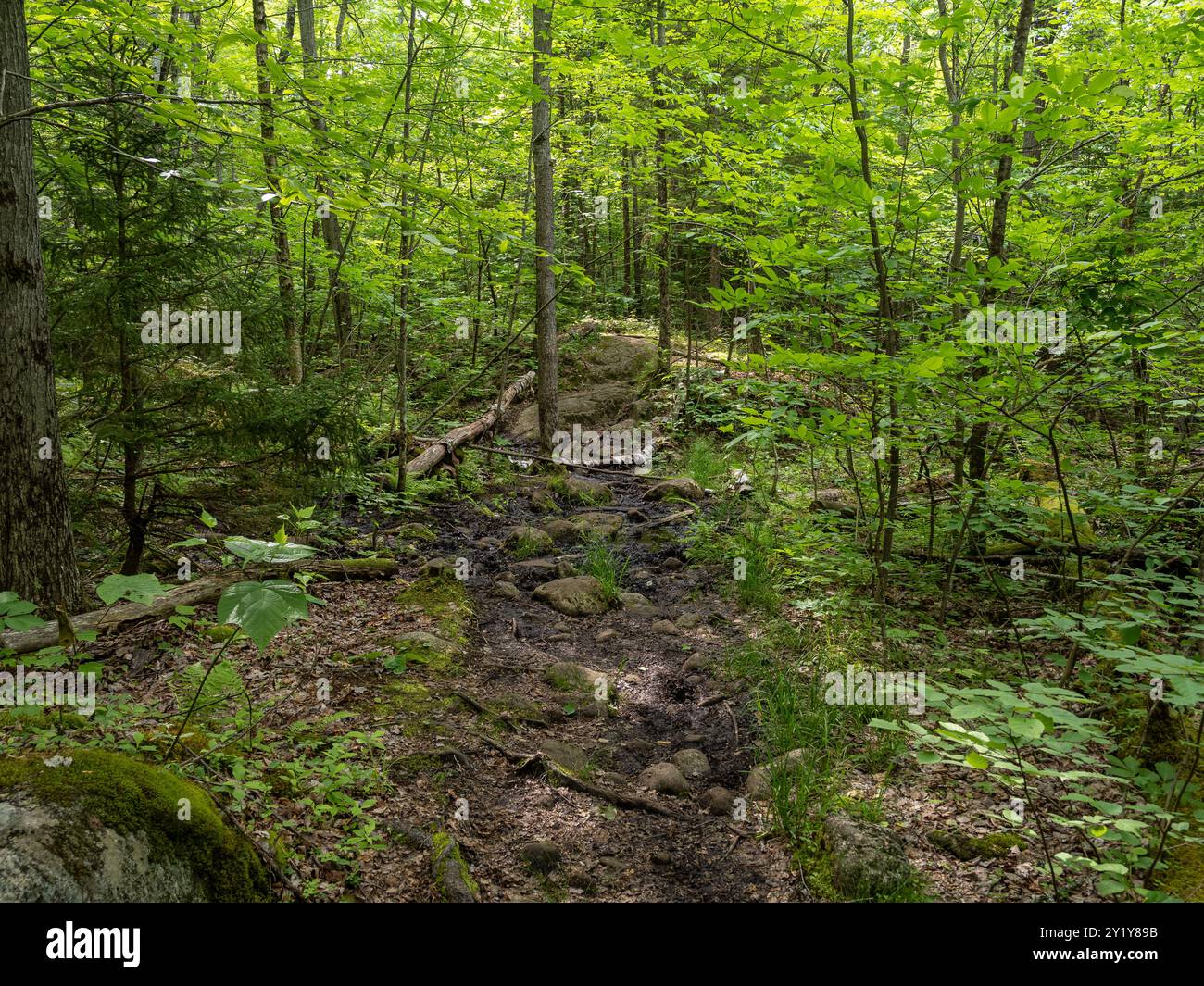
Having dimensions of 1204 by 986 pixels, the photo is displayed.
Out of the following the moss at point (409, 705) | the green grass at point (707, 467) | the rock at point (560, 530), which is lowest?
the moss at point (409, 705)

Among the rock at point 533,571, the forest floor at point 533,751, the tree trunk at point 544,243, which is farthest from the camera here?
the tree trunk at point 544,243

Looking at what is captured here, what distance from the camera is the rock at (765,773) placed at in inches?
162

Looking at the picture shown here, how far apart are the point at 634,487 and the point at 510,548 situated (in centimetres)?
375

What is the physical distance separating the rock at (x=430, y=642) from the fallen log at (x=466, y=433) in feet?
15.1

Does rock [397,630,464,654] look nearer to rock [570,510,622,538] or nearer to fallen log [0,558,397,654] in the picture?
fallen log [0,558,397,654]

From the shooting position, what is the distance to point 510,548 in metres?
8.28

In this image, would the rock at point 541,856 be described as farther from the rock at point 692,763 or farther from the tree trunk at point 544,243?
the tree trunk at point 544,243

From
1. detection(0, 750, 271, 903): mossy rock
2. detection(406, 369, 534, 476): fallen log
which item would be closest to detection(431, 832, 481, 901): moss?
detection(0, 750, 271, 903): mossy rock

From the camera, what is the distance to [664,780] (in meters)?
4.30

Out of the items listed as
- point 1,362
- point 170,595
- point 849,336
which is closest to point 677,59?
point 849,336

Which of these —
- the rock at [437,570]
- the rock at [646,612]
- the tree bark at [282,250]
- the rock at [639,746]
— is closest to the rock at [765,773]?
the rock at [639,746]

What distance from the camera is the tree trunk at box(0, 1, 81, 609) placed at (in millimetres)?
3881

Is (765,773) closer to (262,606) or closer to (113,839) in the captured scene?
(262,606)

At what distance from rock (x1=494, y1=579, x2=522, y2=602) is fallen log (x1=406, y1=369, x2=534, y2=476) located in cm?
336
